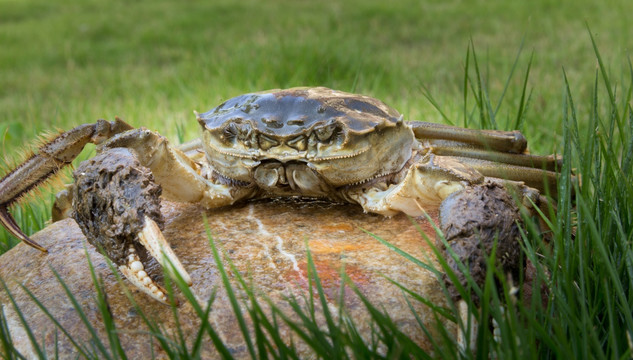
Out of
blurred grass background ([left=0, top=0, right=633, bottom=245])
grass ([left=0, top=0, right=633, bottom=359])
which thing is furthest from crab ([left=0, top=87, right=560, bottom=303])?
blurred grass background ([left=0, top=0, right=633, bottom=245])

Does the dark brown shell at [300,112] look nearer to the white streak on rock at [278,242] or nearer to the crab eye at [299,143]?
the crab eye at [299,143]

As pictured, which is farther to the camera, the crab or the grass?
the crab

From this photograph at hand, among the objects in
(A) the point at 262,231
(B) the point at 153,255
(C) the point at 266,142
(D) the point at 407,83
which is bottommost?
(D) the point at 407,83

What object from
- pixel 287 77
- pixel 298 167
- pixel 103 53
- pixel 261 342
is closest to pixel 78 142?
pixel 298 167

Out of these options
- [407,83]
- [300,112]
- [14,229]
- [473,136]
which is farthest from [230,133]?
[407,83]

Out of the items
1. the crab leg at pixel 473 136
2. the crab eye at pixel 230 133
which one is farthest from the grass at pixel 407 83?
the crab eye at pixel 230 133

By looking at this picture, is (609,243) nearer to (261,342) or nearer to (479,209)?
(479,209)

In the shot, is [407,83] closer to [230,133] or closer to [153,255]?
[230,133]

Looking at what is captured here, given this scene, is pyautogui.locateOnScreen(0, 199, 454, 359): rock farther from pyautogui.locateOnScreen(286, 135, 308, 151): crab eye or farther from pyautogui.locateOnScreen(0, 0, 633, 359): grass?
pyautogui.locateOnScreen(286, 135, 308, 151): crab eye
